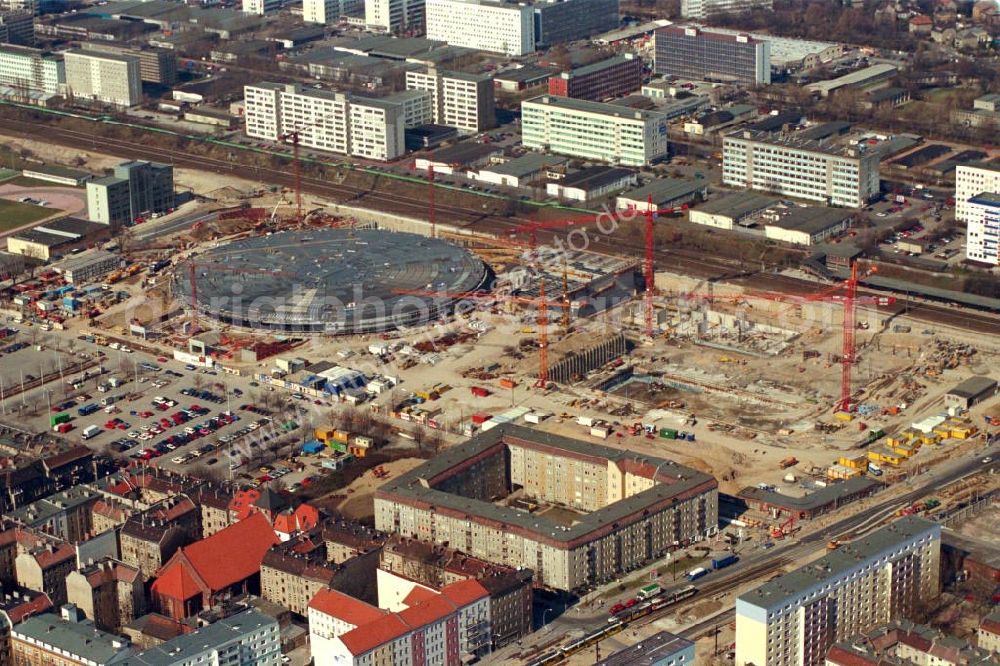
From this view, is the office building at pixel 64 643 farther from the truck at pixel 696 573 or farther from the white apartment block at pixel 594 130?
the white apartment block at pixel 594 130

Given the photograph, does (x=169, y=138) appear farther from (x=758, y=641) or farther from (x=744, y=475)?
(x=758, y=641)

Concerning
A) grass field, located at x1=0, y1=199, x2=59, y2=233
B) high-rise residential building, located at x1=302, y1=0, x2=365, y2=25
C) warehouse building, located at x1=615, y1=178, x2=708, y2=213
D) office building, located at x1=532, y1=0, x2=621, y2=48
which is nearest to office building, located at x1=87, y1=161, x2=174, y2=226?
grass field, located at x1=0, y1=199, x2=59, y2=233

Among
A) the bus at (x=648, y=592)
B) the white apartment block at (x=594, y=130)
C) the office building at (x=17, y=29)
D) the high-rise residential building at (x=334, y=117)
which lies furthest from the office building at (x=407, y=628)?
the office building at (x=17, y=29)

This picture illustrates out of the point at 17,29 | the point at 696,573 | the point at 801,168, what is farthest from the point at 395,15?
the point at 696,573

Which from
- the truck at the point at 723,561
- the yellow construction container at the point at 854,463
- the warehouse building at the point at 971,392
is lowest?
the truck at the point at 723,561

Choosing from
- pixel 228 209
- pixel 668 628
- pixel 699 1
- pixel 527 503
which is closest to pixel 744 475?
pixel 527 503

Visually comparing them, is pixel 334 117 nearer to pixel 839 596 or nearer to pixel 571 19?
pixel 571 19

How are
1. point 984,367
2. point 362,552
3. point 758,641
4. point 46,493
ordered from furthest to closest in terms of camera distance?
1. point 984,367
2. point 46,493
3. point 362,552
4. point 758,641
